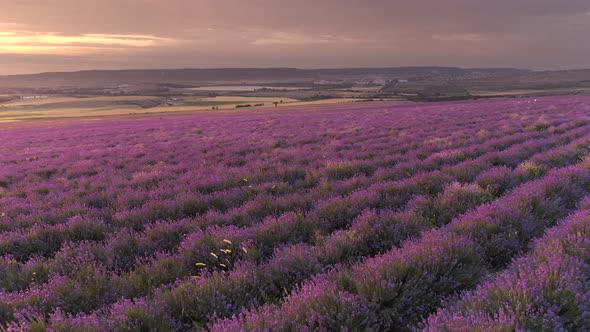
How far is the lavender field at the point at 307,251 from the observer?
298 centimetres

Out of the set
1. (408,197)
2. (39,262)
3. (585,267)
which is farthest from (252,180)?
(585,267)

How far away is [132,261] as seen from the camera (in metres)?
4.68

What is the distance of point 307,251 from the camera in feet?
13.6

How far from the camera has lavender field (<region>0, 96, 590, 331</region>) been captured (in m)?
2.98

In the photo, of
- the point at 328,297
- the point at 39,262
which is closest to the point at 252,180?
the point at 39,262

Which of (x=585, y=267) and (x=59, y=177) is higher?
(x=585, y=267)

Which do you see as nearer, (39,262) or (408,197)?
(39,262)

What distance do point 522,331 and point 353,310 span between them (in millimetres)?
1218

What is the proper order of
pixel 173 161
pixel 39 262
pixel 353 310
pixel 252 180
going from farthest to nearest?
pixel 173 161 < pixel 252 180 < pixel 39 262 < pixel 353 310

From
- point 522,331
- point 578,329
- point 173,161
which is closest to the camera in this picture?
point 522,331

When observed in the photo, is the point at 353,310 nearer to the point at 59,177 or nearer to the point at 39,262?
the point at 39,262

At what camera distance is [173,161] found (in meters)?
12.6

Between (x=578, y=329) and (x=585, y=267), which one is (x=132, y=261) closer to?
(x=578, y=329)

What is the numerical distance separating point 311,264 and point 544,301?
2.20m
